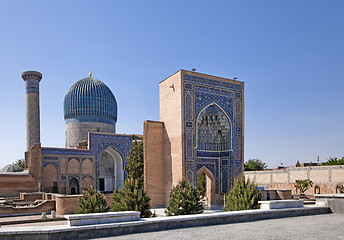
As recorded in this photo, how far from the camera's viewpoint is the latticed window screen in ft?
44.9

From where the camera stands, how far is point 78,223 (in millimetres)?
3982

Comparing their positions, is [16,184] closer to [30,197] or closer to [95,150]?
[30,197]

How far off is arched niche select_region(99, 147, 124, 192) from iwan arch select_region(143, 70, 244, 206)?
10987 mm

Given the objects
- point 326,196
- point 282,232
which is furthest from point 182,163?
point 282,232

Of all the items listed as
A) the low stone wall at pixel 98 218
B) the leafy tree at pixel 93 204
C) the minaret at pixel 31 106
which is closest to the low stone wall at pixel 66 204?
the leafy tree at pixel 93 204

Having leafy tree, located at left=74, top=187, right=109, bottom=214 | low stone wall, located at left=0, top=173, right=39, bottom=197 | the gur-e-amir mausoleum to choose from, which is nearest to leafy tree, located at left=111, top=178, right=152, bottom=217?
leafy tree, located at left=74, top=187, right=109, bottom=214

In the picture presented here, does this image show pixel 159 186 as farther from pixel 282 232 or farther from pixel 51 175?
pixel 51 175

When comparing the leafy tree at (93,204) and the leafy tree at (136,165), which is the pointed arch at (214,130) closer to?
the leafy tree at (136,165)

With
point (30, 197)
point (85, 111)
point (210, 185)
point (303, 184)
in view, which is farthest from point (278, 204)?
point (85, 111)

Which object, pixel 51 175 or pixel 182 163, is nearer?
pixel 182 163

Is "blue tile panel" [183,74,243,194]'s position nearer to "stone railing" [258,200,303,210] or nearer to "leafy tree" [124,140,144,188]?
"leafy tree" [124,140,144,188]

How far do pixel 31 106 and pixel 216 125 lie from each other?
48.3ft

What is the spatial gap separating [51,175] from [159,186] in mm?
10226

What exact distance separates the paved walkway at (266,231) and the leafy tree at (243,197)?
67.0 inches
